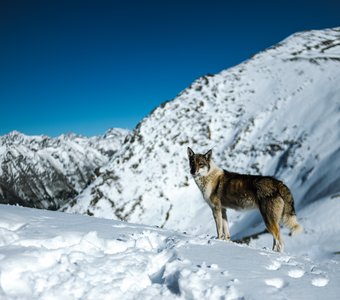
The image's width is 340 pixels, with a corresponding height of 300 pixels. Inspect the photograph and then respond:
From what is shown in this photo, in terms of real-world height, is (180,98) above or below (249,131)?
above

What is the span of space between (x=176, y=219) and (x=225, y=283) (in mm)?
48752

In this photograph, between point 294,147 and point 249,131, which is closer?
point 294,147

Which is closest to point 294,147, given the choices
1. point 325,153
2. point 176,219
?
point 325,153

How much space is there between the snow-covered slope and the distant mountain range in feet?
0.65

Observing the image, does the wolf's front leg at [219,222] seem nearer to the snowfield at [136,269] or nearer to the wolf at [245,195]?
the wolf at [245,195]

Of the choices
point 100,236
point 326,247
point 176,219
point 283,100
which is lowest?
point 176,219

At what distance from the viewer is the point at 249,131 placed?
59.8 m

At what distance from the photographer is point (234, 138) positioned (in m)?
61.2

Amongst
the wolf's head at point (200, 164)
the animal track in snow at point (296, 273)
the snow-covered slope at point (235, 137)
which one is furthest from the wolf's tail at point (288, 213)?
the snow-covered slope at point (235, 137)

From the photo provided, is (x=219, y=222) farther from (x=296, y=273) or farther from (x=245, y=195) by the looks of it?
(x=296, y=273)

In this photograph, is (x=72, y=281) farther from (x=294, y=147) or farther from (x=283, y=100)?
(x=283, y=100)

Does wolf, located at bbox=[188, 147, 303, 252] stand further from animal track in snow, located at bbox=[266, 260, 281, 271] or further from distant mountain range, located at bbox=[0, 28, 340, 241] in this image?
distant mountain range, located at bbox=[0, 28, 340, 241]

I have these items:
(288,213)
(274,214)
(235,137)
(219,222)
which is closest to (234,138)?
(235,137)

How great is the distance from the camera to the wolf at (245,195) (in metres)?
10.3
